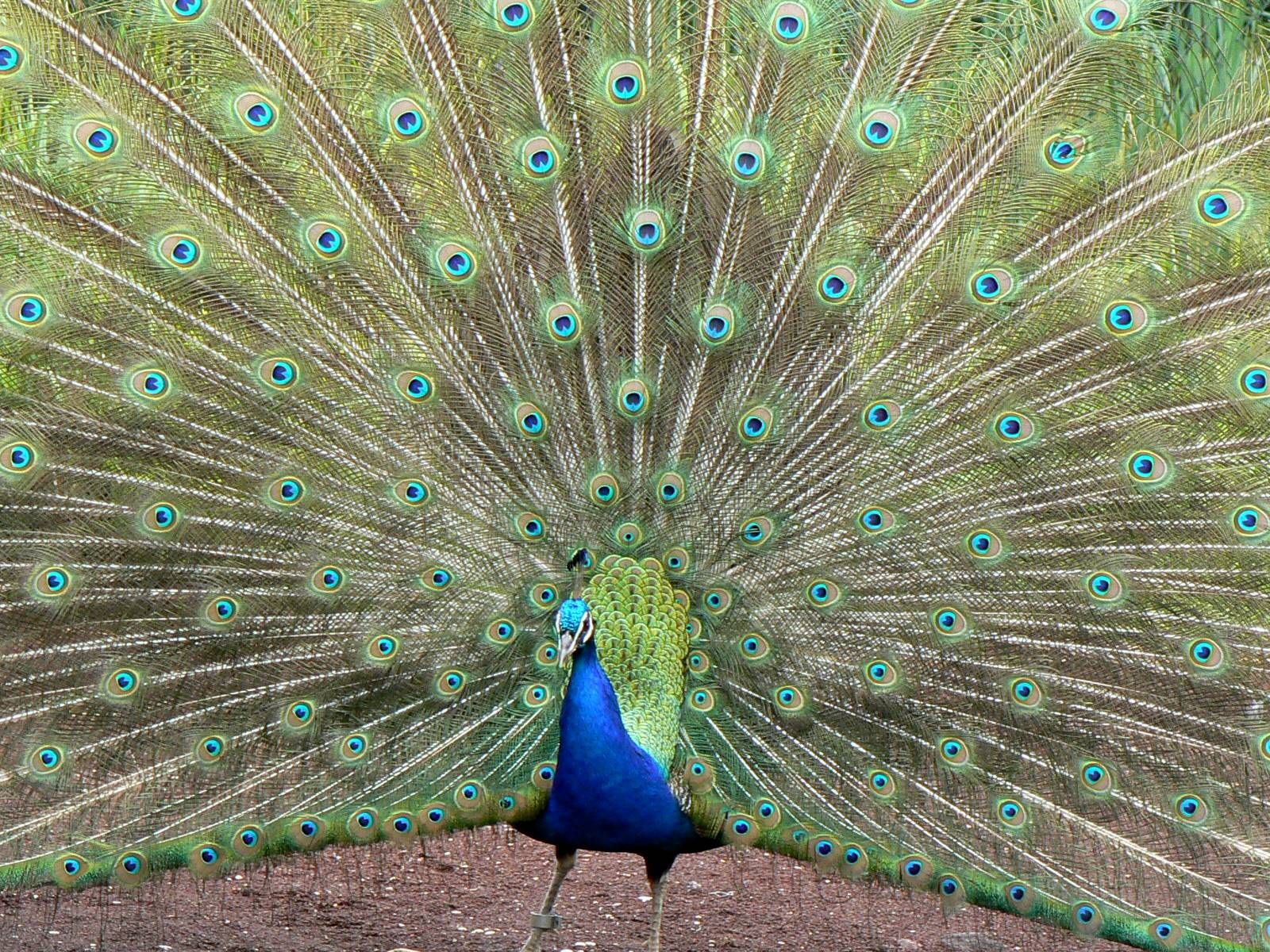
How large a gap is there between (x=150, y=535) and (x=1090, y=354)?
234 centimetres

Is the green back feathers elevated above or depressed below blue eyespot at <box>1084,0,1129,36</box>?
below

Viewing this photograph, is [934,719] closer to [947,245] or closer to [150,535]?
[947,245]

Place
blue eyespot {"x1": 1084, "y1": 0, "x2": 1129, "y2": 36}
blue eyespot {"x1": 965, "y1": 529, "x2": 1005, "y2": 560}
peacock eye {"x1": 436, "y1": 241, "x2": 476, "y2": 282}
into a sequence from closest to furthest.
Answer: blue eyespot {"x1": 1084, "y1": 0, "x2": 1129, "y2": 36} < peacock eye {"x1": 436, "y1": 241, "x2": 476, "y2": 282} < blue eyespot {"x1": 965, "y1": 529, "x2": 1005, "y2": 560}

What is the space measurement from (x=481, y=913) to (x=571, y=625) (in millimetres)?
1972

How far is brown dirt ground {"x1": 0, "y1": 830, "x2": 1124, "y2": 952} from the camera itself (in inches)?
173

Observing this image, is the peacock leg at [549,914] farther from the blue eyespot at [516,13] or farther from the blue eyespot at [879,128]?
the blue eyespot at [516,13]

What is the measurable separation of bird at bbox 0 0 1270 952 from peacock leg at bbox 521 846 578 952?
0.28 metres

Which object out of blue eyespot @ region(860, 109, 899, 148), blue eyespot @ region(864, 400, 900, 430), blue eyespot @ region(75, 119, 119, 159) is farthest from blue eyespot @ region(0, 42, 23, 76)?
blue eyespot @ region(864, 400, 900, 430)

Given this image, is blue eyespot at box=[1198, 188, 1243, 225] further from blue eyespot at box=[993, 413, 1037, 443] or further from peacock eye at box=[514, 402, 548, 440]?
peacock eye at box=[514, 402, 548, 440]

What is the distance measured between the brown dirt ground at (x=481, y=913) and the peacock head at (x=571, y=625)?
97 cm

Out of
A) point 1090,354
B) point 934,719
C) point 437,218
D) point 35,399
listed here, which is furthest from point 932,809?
point 35,399

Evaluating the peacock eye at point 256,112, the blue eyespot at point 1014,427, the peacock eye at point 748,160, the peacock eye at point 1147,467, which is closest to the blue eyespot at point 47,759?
the peacock eye at point 256,112

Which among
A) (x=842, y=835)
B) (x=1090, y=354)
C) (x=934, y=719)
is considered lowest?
(x=842, y=835)

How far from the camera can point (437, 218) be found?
3.52 metres
